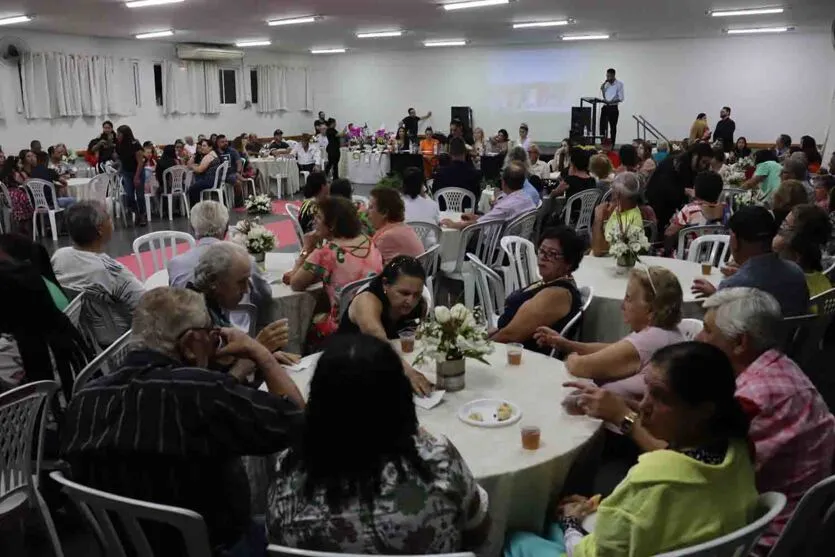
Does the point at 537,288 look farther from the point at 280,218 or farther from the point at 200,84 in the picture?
the point at 200,84

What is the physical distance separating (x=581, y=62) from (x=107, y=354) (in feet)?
53.7

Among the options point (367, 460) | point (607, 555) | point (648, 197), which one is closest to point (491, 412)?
point (607, 555)

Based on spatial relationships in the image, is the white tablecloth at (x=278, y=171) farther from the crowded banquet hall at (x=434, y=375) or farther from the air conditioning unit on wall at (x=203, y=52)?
the crowded banquet hall at (x=434, y=375)

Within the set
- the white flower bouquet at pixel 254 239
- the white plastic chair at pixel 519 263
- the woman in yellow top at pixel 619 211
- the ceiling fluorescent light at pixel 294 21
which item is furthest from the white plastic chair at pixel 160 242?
the ceiling fluorescent light at pixel 294 21

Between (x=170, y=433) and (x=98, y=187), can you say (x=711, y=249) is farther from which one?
(x=98, y=187)

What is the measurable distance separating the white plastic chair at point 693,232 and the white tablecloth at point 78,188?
26.9ft

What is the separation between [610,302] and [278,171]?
10.9m

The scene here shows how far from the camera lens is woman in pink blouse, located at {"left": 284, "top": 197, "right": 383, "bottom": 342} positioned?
3969 millimetres

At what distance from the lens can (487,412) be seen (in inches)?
96.7

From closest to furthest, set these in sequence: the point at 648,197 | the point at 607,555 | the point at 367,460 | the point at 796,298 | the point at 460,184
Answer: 1. the point at 367,460
2. the point at 607,555
3. the point at 796,298
4. the point at 648,197
5. the point at 460,184

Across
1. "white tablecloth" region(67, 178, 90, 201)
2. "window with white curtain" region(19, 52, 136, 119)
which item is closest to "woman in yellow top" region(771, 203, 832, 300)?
"white tablecloth" region(67, 178, 90, 201)

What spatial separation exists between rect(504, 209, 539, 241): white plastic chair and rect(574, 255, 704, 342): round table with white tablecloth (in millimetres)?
1450

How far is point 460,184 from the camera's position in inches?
318

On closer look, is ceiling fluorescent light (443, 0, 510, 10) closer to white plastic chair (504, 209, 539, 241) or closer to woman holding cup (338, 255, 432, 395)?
white plastic chair (504, 209, 539, 241)
